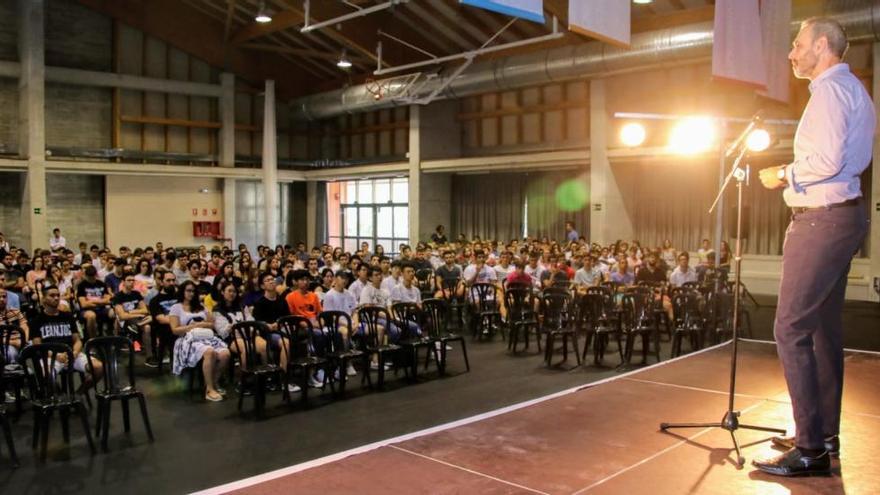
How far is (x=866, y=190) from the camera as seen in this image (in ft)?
41.1

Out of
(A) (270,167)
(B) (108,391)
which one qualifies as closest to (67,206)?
(A) (270,167)

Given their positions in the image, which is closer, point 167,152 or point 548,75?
point 548,75

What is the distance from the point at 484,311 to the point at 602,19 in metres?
5.66

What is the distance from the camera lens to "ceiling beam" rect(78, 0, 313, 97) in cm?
1803

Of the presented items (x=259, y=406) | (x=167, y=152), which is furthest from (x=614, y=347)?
(x=167, y=152)

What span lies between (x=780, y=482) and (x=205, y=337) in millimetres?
5487

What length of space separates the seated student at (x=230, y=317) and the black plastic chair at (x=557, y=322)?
316 cm

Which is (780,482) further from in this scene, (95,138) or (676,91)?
(95,138)

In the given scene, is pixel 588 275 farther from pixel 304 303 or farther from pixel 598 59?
pixel 304 303

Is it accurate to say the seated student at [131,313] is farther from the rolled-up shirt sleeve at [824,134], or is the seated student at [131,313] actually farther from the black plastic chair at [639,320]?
the rolled-up shirt sleeve at [824,134]

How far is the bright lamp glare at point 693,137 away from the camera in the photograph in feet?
42.3

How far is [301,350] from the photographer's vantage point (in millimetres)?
7121

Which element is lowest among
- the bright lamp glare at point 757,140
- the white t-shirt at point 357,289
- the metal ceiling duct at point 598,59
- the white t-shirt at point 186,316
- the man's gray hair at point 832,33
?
the white t-shirt at point 186,316

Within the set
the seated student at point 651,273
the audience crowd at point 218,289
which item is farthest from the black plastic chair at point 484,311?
the seated student at point 651,273
